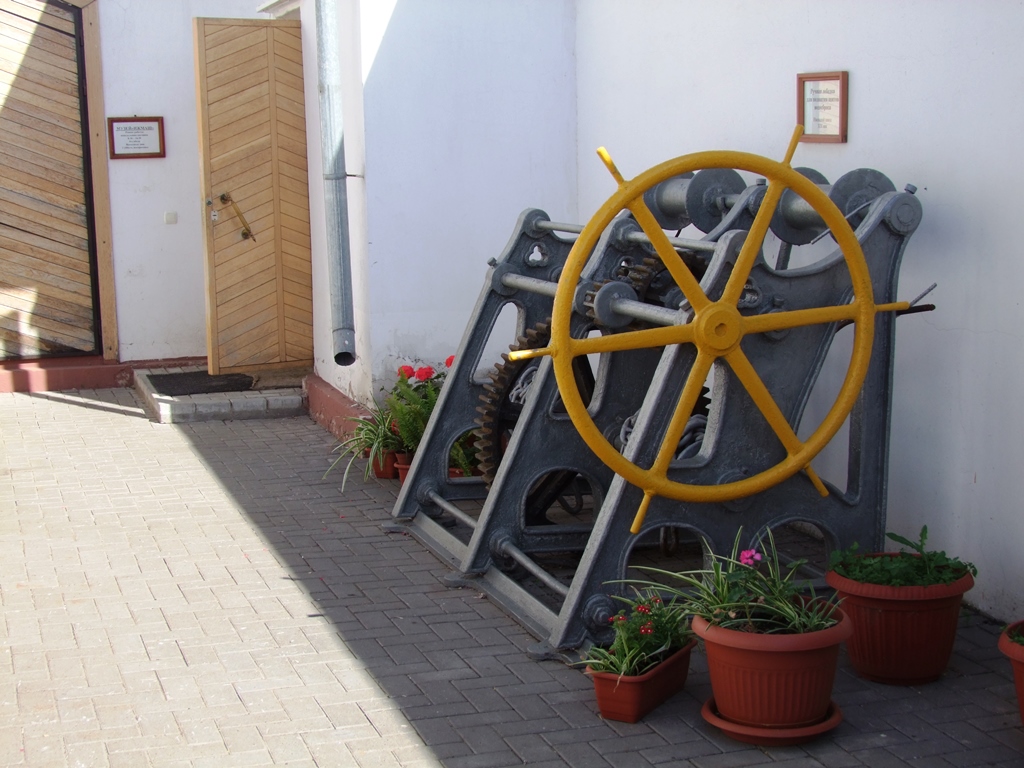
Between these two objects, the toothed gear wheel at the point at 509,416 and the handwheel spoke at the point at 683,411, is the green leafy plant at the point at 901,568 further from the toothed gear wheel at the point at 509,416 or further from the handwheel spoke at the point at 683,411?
the toothed gear wheel at the point at 509,416

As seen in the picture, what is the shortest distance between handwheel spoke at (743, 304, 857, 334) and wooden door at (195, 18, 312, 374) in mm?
5722

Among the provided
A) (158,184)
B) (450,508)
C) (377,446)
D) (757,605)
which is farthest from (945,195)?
(158,184)

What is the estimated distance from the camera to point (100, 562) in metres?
6.00

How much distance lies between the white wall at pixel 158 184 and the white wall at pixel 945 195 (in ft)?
18.2

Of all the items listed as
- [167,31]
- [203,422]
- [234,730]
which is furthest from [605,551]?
[167,31]

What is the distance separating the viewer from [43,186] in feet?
33.3

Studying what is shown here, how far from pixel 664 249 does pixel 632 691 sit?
59.5 inches

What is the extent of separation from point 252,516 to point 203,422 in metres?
2.54

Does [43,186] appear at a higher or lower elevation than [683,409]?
higher

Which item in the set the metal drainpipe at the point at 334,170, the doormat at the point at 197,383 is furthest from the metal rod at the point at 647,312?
the doormat at the point at 197,383

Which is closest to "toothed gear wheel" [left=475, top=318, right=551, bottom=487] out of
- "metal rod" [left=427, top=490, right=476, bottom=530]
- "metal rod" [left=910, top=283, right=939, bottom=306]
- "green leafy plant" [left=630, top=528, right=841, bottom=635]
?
"metal rod" [left=427, top=490, right=476, bottom=530]

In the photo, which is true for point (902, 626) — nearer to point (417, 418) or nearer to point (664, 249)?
point (664, 249)

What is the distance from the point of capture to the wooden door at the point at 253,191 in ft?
30.5

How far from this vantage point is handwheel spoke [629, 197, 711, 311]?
4.39 m
